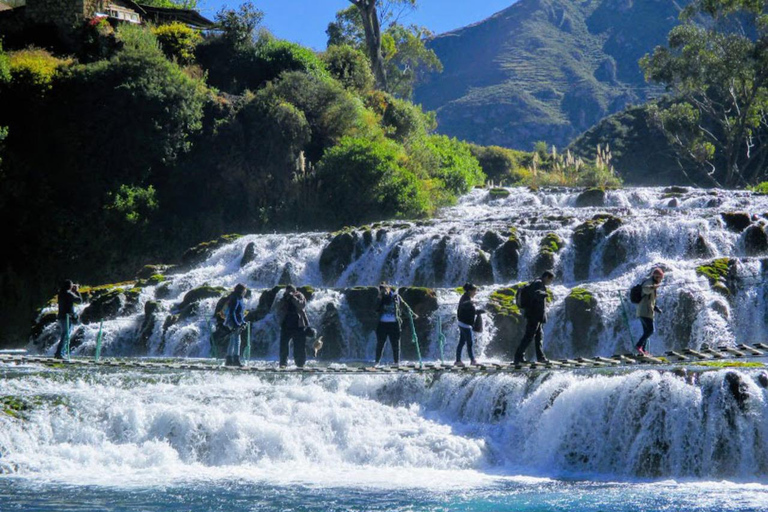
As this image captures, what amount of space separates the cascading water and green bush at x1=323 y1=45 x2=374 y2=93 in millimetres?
20760

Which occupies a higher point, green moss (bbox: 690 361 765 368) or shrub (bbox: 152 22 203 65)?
shrub (bbox: 152 22 203 65)

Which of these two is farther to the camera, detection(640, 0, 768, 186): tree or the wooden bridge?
detection(640, 0, 768, 186): tree

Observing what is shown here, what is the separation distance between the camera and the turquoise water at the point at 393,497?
11852 mm

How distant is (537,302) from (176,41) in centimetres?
2982

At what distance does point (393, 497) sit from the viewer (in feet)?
41.7

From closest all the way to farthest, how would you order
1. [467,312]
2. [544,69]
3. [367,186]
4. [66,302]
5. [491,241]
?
[467,312] → [66,302] → [491,241] → [367,186] → [544,69]

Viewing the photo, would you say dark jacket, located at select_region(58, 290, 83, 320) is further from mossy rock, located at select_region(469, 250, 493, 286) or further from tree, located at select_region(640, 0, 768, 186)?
tree, located at select_region(640, 0, 768, 186)

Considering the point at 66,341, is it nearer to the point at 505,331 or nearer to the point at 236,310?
the point at 236,310

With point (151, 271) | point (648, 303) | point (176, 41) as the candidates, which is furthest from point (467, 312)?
point (176, 41)

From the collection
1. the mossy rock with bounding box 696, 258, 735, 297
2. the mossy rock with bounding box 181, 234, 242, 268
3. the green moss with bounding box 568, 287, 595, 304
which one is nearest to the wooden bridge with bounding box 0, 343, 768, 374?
the mossy rock with bounding box 696, 258, 735, 297

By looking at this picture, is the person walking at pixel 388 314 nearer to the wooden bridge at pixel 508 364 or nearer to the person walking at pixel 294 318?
the wooden bridge at pixel 508 364

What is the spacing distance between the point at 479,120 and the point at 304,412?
10380 centimetres

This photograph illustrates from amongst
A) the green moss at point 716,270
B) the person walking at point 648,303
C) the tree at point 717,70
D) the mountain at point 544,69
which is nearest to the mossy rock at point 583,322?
the green moss at point 716,270

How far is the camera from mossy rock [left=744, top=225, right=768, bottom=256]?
80.3 feet
